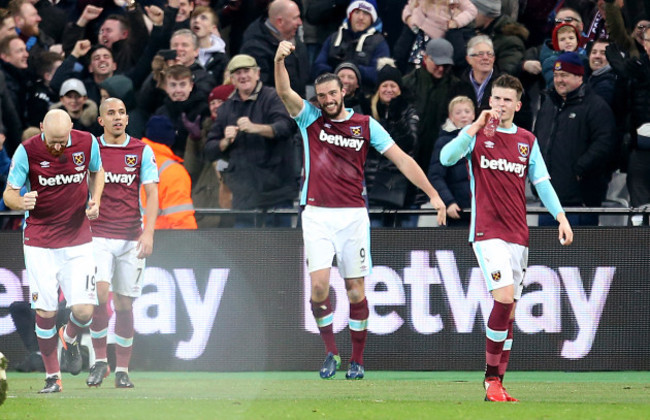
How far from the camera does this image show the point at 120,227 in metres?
10.8

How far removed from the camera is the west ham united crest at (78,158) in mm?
10023

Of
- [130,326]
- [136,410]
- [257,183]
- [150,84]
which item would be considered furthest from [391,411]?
[150,84]

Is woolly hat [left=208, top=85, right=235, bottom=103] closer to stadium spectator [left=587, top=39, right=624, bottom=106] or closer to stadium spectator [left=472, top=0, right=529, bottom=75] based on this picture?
stadium spectator [left=472, top=0, right=529, bottom=75]

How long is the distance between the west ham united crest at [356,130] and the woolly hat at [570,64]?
2.78 meters

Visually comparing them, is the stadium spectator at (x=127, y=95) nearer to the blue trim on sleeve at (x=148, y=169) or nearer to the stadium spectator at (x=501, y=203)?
the blue trim on sleeve at (x=148, y=169)

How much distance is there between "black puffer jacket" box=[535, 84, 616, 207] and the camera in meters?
12.4

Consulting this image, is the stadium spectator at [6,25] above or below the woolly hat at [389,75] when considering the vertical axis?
above

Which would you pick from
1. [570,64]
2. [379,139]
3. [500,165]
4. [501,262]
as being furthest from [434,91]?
[501,262]

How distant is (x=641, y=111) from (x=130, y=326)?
574 centimetres

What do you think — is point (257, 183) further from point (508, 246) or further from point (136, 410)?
point (136, 410)

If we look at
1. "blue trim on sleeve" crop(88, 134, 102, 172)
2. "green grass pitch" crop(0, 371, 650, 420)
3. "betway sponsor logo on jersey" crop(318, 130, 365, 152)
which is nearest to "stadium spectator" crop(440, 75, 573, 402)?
"green grass pitch" crop(0, 371, 650, 420)

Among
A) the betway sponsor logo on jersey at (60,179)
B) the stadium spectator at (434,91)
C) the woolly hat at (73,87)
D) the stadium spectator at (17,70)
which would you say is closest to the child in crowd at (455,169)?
the stadium spectator at (434,91)

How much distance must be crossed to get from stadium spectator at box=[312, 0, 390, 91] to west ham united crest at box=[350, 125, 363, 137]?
311cm

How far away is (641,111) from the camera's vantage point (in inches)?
498
